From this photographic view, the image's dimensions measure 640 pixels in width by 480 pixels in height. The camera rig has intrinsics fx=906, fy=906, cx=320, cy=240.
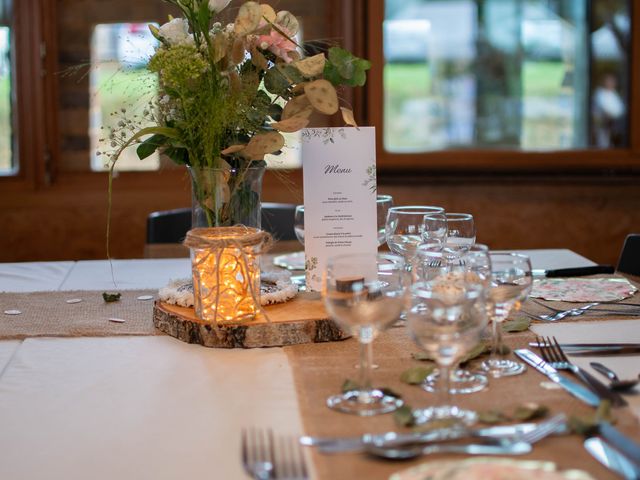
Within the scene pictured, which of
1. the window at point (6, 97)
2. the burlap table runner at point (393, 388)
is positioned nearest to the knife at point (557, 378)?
the burlap table runner at point (393, 388)

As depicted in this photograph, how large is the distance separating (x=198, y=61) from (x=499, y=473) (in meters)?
0.90

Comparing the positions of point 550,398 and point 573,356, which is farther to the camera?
point 573,356

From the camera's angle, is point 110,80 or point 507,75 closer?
point 110,80

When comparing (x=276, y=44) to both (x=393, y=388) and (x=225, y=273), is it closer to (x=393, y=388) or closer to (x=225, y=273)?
(x=225, y=273)

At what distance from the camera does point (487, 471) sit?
95 cm

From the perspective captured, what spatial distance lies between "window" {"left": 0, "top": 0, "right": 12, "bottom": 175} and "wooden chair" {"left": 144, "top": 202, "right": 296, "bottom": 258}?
127 cm

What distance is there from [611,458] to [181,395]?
1.97 feet

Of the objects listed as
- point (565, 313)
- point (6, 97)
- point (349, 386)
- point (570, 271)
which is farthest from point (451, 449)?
point (6, 97)

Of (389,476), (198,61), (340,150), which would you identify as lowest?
(389,476)

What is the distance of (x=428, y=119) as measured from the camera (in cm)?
402

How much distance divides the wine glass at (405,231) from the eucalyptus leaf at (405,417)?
0.74 m

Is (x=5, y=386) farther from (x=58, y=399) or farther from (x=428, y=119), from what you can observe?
(x=428, y=119)

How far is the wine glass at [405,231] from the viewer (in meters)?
1.88

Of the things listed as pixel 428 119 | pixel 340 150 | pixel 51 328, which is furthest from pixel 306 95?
pixel 428 119
